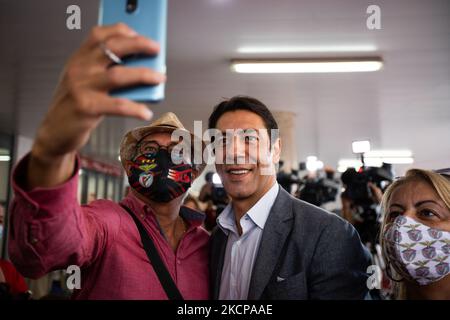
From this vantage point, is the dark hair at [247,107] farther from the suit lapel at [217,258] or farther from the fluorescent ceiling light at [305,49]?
the fluorescent ceiling light at [305,49]

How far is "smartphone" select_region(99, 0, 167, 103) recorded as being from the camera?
0.66 m

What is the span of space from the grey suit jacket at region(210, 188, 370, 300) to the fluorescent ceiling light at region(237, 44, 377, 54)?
10.6 ft

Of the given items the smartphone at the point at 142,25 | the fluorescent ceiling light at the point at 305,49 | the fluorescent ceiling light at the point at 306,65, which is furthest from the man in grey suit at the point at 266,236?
the fluorescent ceiling light at the point at 306,65

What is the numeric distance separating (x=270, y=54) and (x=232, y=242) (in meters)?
3.35

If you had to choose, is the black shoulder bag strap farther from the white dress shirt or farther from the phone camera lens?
the phone camera lens

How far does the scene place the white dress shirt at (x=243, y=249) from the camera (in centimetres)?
149

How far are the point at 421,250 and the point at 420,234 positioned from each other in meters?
0.06

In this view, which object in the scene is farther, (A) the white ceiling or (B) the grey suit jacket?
(A) the white ceiling

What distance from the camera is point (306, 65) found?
4.86 meters

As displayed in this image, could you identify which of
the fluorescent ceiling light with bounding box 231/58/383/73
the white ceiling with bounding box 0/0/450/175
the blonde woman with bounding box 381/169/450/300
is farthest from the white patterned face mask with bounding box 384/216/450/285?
the fluorescent ceiling light with bounding box 231/58/383/73

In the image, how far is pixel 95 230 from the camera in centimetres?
139

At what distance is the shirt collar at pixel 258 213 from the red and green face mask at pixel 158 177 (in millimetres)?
204

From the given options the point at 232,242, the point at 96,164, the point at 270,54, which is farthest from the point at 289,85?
the point at 96,164
